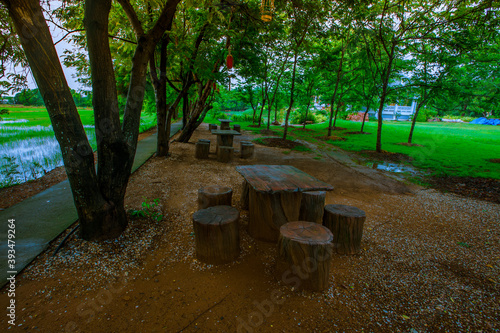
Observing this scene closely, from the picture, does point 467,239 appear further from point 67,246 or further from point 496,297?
point 67,246

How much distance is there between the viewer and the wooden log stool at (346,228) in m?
2.86

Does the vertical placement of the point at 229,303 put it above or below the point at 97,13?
below

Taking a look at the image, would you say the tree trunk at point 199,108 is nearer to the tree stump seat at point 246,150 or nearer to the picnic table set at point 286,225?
the tree stump seat at point 246,150

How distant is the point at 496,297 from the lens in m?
2.31

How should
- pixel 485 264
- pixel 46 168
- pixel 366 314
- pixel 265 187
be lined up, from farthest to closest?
pixel 46 168
pixel 485 264
pixel 265 187
pixel 366 314

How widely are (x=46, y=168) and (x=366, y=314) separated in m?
7.49

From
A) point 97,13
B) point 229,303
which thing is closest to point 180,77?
point 97,13

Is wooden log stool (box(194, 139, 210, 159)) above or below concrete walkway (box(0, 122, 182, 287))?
above

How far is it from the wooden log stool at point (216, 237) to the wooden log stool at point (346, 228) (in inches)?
50.2

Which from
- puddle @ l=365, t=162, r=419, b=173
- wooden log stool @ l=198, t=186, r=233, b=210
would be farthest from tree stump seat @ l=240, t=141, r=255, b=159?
wooden log stool @ l=198, t=186, r=233, b=210

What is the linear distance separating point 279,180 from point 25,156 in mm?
7590

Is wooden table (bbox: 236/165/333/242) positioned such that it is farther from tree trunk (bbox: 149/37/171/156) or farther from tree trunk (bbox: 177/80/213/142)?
tree trunk (bbox: 177/80/213/142)

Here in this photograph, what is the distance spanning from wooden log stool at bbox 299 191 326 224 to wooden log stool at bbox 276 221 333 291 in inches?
33.3

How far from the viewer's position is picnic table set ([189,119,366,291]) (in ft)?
7.41
